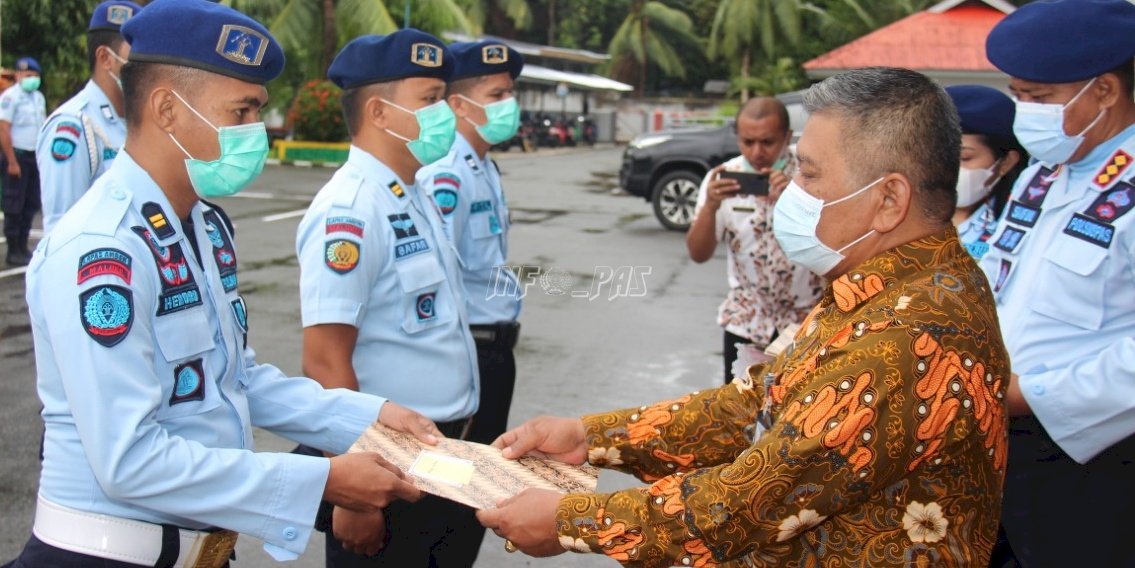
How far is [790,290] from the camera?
389cm

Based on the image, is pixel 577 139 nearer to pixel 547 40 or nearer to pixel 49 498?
pixel 547 40

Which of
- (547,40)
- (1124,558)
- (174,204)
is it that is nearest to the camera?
(174,204)

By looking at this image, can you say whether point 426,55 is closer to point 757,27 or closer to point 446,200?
point 446,200

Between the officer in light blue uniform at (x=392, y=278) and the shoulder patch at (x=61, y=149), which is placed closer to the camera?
the officer in light blue uniform at (x=392, y=278)

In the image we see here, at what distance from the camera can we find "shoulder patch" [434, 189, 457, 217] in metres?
3.68

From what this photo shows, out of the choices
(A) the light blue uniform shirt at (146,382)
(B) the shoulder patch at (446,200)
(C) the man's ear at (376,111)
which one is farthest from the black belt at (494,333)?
(A) the light blue uniform shirt at (146,382)

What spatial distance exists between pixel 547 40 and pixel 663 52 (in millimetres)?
6700

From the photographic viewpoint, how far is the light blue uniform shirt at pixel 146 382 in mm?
1745

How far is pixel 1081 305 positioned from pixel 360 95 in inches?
85.7

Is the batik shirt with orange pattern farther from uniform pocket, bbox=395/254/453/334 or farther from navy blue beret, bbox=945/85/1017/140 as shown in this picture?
navy blue beret, bbox=945/85/1017/140

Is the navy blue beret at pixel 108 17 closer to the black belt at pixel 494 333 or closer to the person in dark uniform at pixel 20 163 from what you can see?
the black belt at pixel 494 333

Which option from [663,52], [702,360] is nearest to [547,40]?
[663,52]

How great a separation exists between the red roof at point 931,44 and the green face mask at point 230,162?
21.6m

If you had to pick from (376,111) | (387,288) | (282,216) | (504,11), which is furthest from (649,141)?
(504,11)
